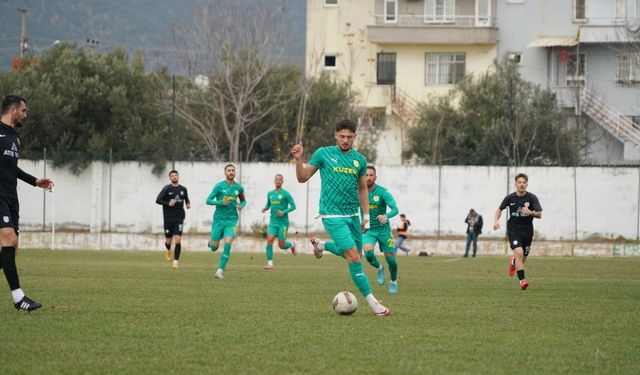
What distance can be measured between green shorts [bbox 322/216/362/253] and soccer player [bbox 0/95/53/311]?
140 inches

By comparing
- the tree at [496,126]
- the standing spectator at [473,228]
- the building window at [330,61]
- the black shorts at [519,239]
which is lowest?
the standing spectator at [473,228]

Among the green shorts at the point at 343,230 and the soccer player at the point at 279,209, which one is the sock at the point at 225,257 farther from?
the green shorts at the point at 343,230

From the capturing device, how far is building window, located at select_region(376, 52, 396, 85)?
63281 mm

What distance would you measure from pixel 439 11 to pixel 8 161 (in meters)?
52.4

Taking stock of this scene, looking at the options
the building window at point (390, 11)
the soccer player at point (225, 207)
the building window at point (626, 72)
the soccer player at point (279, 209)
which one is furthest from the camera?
the building window at point (390, 11)

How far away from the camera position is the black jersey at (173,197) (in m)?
26.5

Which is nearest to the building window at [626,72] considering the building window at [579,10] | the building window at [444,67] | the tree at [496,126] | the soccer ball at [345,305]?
the building window at [579,10]

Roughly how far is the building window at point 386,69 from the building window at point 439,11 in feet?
9.97

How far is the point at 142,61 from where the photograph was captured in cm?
5381

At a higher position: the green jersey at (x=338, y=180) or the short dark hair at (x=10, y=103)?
the short dark hair at (x=10, y=103)

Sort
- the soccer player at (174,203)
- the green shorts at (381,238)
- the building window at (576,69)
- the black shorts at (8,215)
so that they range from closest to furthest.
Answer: the black shorts at (8,215) < the green shorts at (381,238) < the soccer player at (174,203) < the building window at (576,69)

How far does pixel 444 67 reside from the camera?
207ft

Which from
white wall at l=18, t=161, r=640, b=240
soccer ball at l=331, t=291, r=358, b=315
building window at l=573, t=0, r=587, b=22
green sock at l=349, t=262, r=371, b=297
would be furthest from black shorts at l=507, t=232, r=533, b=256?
building window at l=573, t=0, r=587, b=22

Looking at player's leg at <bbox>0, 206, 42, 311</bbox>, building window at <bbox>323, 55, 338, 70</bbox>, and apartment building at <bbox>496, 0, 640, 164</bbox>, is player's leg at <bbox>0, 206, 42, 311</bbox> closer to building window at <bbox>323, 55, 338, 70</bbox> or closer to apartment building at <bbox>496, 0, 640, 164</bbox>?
apartment building at <bbox>496, 0, 640, 164</bbox>
